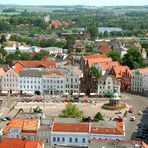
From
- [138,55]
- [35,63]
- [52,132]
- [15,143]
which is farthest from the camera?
[138,55]

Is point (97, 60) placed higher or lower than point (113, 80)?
higher

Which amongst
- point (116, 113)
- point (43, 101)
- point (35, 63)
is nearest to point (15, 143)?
point (116, 113)

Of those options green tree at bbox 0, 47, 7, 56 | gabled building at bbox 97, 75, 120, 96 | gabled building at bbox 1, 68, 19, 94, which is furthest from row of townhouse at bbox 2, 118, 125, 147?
green tree at bbox 0, 47, 7, 56

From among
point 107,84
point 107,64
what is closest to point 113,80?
point 107,84

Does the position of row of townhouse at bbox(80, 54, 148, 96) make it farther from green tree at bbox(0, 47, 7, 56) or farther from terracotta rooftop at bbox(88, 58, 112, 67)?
green tree at bbox(0, 47, 7, 56)

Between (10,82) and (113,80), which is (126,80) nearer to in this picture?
(113,80)

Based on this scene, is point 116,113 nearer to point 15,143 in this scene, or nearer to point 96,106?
point 96,106

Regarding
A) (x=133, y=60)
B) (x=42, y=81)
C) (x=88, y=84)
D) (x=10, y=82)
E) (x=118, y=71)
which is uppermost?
(x=133, y=60)

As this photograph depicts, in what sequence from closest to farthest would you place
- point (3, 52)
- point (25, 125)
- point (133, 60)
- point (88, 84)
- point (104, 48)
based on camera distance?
1. point (25, 125)
2. point (88, 84)
3. point (133, 60)
4. point (3, 52)
5. point (104, 48)
